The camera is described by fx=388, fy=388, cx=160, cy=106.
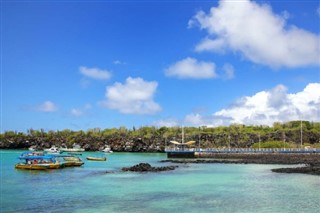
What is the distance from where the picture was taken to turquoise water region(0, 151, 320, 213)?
26.8 meters

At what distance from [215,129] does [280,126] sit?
2545 cm

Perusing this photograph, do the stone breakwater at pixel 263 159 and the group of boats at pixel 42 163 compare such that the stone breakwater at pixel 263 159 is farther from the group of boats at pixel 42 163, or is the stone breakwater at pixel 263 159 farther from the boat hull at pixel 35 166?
the boat hull at pixel 35 166

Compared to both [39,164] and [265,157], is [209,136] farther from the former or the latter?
[39,164]

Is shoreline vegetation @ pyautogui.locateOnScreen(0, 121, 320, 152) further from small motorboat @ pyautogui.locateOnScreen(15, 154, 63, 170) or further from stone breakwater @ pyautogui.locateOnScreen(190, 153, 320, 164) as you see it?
small motorboat @ pyautogui.locateOnScreen(15, 154, 63, 170)

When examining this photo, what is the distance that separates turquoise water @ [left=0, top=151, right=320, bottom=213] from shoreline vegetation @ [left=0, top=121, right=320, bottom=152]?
2588 inches

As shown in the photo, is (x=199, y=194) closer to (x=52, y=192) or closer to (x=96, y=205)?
(x=96, y=205)

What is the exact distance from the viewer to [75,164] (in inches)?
2527

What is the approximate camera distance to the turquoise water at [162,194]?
88.0 ft

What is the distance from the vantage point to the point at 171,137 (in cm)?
14562

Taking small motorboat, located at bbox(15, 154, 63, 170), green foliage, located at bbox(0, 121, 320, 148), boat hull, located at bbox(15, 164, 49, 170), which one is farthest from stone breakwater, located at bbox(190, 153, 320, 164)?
boat hull, located at bbox(15, 164, 49, 170)

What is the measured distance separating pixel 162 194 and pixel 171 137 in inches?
4467

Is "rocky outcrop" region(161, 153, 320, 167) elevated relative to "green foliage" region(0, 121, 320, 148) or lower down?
lower down

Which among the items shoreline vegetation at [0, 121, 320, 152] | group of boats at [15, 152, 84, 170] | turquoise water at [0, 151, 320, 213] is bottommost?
turquoise water at [0, 151, 320, 213]

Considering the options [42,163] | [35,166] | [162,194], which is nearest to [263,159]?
[42,163]
